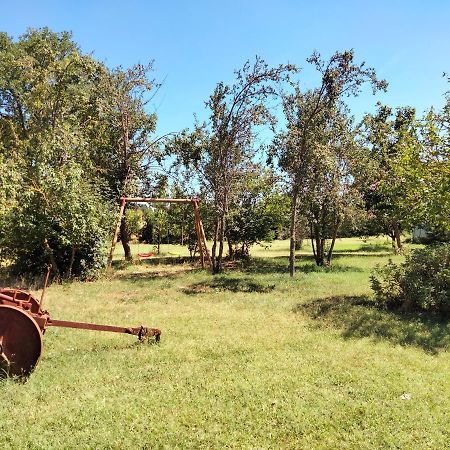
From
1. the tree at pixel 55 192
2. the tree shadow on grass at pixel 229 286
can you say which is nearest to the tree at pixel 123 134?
the tree at pixel 55 192

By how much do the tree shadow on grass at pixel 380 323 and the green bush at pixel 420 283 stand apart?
355 millimetres

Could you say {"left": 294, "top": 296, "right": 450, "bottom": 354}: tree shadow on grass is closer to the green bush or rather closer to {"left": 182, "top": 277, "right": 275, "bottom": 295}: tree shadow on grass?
the green bush

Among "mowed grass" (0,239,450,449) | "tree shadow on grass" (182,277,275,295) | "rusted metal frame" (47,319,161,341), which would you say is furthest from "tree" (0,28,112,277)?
"rusted metal frame" (47,319,161,341)

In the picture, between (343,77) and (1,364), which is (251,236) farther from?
(1,364)

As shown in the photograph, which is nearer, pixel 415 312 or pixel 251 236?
pixel 415 312

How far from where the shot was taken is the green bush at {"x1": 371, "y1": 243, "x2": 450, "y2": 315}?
8.55 meters

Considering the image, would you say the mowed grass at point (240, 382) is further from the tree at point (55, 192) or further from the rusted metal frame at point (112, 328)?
the tree at point (55, 192)

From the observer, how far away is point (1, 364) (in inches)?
200

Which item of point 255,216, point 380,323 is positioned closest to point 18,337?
point 380,323

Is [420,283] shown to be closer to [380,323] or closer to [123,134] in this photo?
[380,323]

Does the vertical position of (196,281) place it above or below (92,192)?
below

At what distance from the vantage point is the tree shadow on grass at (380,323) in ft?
23.3

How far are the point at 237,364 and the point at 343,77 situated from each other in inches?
411

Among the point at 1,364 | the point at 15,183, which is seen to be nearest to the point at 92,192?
the point at 15,183
